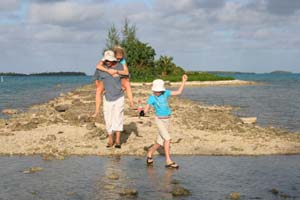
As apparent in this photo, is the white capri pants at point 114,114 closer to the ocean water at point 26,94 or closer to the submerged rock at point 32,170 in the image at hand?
the submerged rock at point 32,170

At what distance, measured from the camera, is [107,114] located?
1120 cm

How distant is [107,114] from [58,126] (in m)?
3.81

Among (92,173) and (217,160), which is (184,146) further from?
(92,173)

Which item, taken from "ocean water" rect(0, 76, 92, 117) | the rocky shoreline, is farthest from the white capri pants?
"ocean water" rect(0, 76, 92, 117)

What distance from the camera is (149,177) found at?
853 cm

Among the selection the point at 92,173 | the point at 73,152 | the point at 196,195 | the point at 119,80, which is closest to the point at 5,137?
the point at 73,152

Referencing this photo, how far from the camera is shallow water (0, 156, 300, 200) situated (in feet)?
24.2

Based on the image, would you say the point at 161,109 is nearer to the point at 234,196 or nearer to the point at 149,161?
the point at 149,161

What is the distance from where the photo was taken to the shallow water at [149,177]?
24.2 ft

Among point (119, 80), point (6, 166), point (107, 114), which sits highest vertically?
point (119, 80)

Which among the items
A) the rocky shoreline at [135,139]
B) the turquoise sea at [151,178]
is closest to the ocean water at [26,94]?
the rocky shoreline at [135,139]

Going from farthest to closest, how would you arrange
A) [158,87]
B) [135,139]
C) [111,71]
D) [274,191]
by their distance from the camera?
[135,139] < [111,71] < [158,87] < [274,191]

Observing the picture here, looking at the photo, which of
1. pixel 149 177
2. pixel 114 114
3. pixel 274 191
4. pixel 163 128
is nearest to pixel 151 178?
pixel 149 177

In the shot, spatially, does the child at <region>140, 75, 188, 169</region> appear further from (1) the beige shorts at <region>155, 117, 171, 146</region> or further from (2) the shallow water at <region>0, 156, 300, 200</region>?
(2) the shallow water at <region>0, 156, 300, 200</region>
